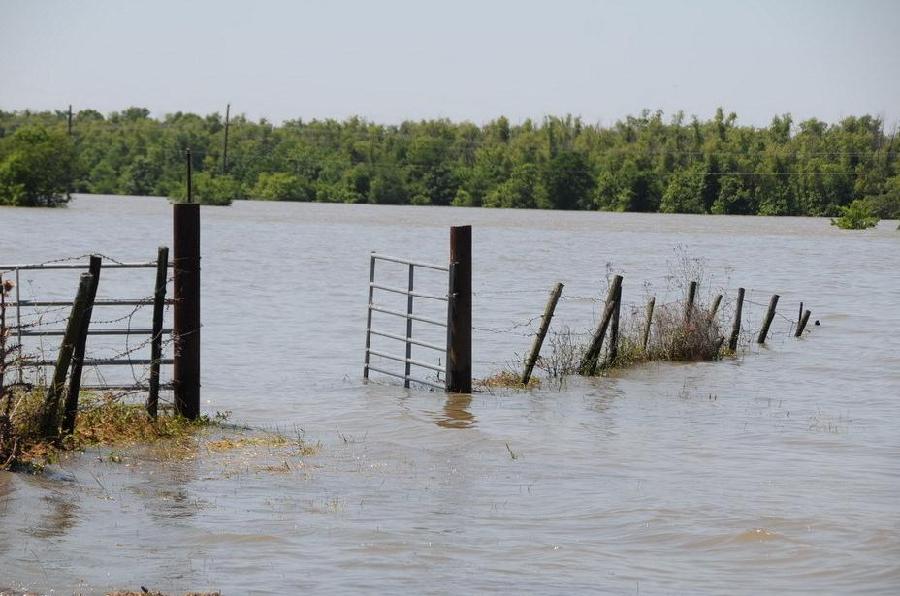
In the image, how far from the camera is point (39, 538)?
9.93 m

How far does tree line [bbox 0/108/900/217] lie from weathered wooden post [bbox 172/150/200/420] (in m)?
114

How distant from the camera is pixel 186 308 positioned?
13758 mm

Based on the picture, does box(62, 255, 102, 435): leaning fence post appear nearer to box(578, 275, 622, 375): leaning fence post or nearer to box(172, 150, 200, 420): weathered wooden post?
box(172, 150, 200, 420): weathered wooden post

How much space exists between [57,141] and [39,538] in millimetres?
99186

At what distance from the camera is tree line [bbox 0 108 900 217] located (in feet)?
476

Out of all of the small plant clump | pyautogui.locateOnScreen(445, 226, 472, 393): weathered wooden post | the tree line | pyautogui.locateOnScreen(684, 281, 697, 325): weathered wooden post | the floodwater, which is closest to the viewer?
the floodwater

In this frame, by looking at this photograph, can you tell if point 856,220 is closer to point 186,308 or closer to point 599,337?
point 599,337

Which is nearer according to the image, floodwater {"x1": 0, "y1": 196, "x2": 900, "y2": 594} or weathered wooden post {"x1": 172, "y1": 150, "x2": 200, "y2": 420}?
floodwater {"x1": 0, "y1": 196, "x2": 900, "y2": 594}

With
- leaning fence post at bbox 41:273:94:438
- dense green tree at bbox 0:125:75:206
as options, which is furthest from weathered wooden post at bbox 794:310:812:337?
dense green tree at bbox 0:125:75:206

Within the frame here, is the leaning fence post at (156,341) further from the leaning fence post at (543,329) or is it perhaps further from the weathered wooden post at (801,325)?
the weathered wooden post at (801,325)

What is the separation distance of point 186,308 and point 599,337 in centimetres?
799

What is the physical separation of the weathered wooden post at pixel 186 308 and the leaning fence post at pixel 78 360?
1.11m

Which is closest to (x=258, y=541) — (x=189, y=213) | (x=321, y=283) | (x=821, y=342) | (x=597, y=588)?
(x=597, y=588)

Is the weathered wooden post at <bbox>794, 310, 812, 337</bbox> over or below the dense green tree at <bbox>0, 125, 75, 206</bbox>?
below
